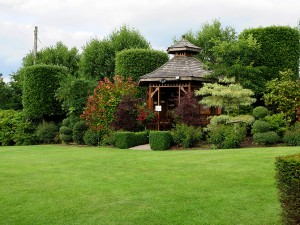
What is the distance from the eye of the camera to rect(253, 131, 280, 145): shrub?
18500mm

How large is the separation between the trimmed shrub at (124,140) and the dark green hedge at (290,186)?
1511 cm

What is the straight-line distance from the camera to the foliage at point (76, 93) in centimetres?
2600

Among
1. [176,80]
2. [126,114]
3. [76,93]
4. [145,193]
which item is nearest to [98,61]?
[76,93]

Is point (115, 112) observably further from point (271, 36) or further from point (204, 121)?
point (271, 36)

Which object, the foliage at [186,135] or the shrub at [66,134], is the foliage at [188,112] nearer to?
the foliage at [186,135]

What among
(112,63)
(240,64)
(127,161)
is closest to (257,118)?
(240,64)

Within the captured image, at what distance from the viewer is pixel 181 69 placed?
25312 millimetres

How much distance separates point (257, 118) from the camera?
2070 centimetres

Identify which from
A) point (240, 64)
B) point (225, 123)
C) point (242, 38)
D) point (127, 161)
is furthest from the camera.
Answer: point (242, 38)

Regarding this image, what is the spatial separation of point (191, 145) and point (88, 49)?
18.5 metres

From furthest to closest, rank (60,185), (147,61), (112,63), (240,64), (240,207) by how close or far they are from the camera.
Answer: (112,63) < (147,61) < (240,64) < (60,185) < (240,207)

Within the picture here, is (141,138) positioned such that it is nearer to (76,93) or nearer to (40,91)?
(76,93)

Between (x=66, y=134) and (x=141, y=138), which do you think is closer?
(x=141, y=138)

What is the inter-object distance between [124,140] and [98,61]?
50.9 feet
